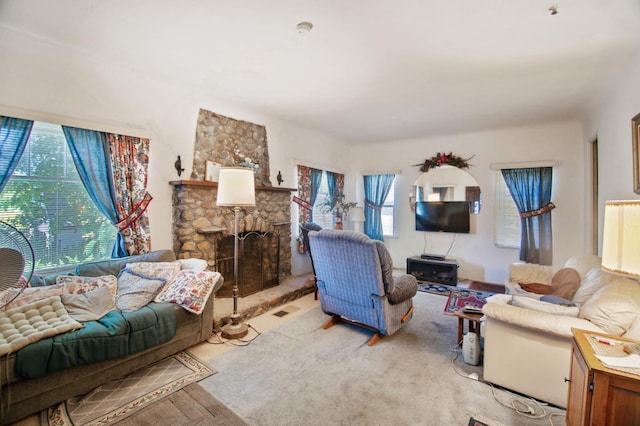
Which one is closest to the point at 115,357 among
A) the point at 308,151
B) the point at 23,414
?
the point at 23,414

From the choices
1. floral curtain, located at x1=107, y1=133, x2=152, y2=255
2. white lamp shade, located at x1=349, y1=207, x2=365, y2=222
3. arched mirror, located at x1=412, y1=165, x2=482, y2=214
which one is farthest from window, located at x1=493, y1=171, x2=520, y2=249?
floral curtain, located at x1=107, y1=133, x2=152, y2=255

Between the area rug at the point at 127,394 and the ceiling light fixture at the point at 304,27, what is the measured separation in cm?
278

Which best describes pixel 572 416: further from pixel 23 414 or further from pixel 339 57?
pixel 23 414

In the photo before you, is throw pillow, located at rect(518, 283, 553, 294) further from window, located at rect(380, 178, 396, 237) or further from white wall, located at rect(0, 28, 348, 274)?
white wall, located at rect(0, 28, 348, 274)

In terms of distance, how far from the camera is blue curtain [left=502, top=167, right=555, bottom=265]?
454 centimetres

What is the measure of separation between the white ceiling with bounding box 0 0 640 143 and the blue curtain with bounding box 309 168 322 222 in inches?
70.1

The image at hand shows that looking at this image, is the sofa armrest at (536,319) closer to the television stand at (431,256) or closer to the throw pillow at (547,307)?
the throw pillow at (547,307)

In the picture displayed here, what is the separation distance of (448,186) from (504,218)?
106 cm

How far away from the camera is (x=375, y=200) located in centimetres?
615

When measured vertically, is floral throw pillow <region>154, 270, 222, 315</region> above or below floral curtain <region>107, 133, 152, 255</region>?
below

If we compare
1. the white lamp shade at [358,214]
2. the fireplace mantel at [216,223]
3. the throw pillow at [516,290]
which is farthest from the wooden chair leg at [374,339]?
the white lamp shade at [358,214]

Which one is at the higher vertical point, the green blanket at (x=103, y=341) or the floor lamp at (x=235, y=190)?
the floor lamp at (x=235, y=190)

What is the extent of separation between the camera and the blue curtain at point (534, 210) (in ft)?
14.9

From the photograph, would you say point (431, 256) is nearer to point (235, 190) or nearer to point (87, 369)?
point (235, 190)
